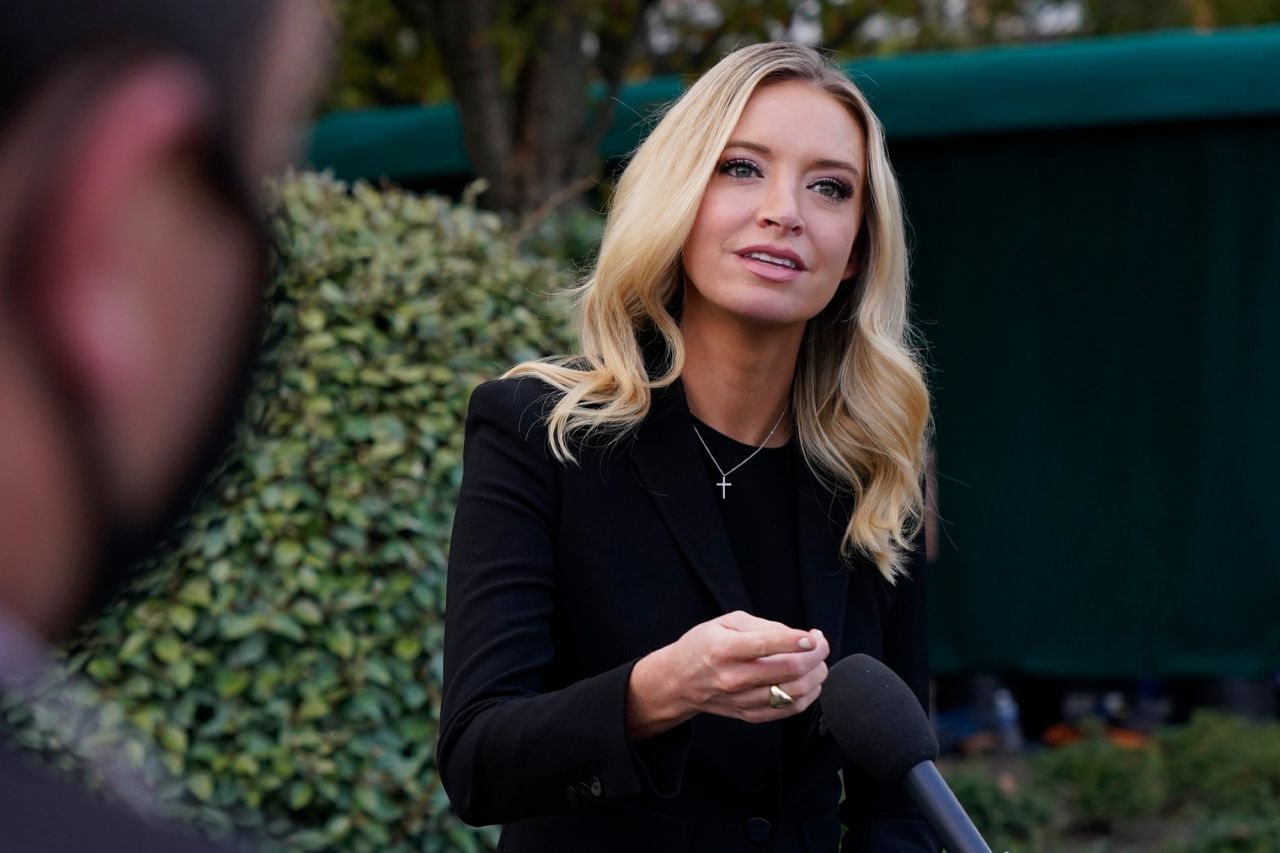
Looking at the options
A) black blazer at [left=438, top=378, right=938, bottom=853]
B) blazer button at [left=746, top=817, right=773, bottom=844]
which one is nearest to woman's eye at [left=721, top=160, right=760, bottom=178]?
black blazer at [left=438, top=378, right=938, bottom=853]

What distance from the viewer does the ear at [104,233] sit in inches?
24.2

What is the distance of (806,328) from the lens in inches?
104

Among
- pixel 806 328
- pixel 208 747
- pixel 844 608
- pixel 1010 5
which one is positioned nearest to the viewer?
pixel 844 608

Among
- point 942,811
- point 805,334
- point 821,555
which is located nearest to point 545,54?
point 805,334

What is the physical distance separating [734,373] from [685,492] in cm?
23

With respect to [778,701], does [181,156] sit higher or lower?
higher

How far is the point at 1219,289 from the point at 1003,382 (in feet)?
3.11

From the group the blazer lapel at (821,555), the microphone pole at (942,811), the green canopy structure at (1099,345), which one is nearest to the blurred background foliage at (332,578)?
the blazer lapel at (821,555)

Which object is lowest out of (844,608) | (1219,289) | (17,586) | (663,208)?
(1219,289)

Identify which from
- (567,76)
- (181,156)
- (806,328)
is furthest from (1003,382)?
(181,156)

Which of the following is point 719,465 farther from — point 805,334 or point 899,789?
point 899,789

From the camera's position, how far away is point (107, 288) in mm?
624

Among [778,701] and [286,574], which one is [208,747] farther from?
[778,701]

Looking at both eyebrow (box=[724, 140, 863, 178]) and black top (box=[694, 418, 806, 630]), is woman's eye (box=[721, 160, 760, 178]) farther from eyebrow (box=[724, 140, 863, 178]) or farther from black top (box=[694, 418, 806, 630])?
black top (box=[694, 418, 806, 630])
